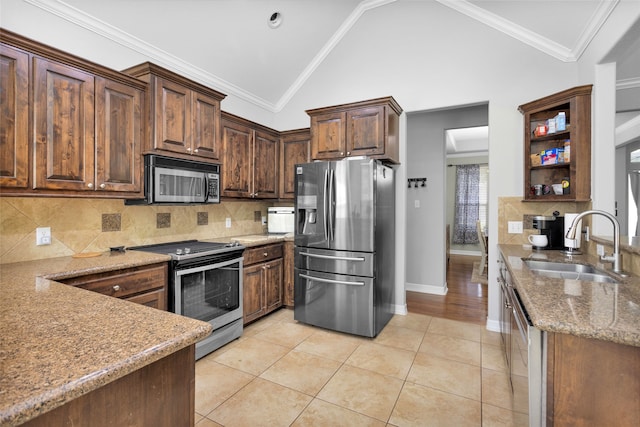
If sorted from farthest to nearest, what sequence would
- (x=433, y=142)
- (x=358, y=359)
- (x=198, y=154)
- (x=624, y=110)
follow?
(x=433, y=142)
(x=624, y=110)
(x=198, y=154)
(x=358, y=359)

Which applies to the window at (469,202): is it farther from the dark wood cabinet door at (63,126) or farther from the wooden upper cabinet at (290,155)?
the dark wood cabinet door at (63,126)

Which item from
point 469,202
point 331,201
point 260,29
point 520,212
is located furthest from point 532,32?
point 469,202

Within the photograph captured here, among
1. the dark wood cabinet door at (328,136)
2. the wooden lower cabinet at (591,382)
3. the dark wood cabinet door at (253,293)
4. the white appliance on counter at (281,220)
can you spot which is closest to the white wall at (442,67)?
the dark wood cabinet door at (328,136)

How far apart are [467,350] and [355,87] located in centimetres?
308

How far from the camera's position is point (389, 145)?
3.23m

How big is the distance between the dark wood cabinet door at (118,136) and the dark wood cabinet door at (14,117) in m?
0.39

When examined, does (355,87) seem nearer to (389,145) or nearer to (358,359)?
(389,145)

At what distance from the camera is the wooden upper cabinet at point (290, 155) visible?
398 centimetres

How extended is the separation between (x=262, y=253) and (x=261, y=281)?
296mm

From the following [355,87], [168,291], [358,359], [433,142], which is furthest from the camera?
[433,142]

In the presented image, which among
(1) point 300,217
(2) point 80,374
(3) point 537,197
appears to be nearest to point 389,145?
(1) point 300,217

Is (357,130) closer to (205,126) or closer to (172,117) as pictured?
(205,126)

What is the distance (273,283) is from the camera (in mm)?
3566

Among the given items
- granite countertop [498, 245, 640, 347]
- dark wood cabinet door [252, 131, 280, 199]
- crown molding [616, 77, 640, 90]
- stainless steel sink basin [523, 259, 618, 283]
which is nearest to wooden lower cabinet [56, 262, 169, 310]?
dark wood cabinet door [252, 131, 280, 199]
